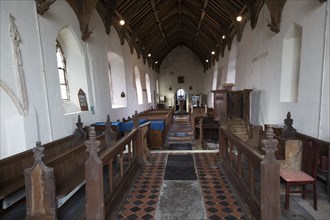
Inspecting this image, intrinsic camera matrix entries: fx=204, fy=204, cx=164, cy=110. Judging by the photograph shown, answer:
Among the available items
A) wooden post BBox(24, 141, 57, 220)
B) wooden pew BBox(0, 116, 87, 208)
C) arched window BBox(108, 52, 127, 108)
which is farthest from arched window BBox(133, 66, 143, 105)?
wooden post BBox(24, 141, 57, 220)

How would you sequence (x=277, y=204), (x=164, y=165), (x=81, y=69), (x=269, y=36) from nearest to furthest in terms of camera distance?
(x=277, y=204)
(x=164, y=165)
(x=81, y=69)
(x=269, y=36)

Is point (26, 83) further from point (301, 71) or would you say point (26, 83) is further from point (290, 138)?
point (301, 71)

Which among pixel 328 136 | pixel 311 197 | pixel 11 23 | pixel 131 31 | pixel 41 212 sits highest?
pixel 131 31

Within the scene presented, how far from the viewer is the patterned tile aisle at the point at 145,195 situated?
2262 mm

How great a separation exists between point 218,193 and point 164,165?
132 centimetres

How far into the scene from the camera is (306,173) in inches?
96.6

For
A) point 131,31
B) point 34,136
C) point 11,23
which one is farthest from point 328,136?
point 131,31

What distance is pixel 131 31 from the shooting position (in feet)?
27.8

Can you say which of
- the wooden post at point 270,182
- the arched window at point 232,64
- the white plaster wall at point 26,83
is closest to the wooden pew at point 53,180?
the white plaster wall at point 26,83

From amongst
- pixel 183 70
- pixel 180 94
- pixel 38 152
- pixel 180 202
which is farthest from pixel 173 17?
pixel 38 152

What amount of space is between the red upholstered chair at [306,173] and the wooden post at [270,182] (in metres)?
0.61

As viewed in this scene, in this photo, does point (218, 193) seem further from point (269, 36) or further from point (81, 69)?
point (269, 36)

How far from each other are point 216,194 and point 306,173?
1.10m

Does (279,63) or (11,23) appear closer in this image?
(11,23)
